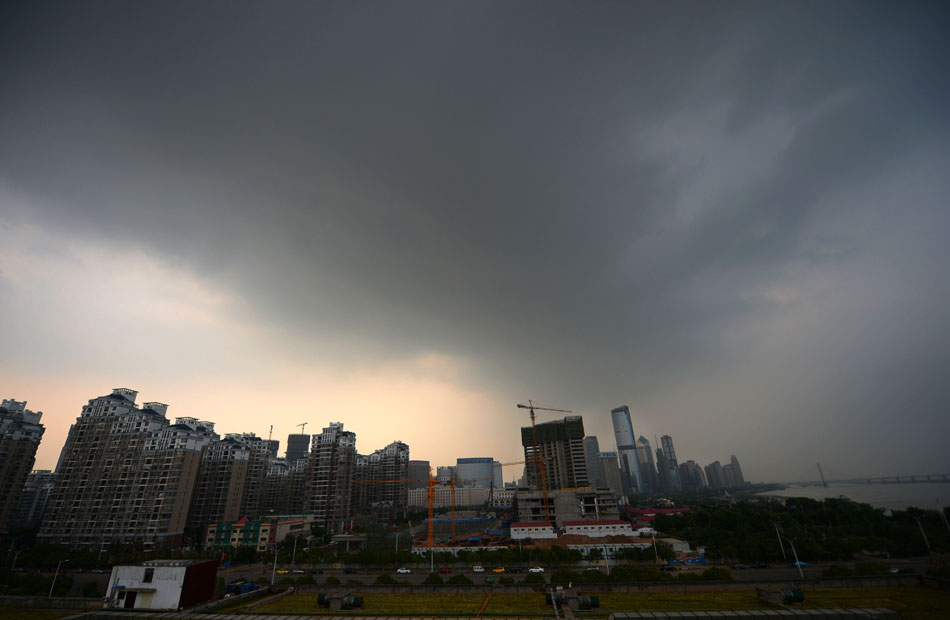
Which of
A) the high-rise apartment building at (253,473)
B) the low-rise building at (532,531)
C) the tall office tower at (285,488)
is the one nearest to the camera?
the low-rise building at (532,531)

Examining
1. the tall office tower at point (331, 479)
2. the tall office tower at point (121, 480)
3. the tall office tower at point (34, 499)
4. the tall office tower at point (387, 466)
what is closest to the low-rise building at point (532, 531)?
the tall office tower at point (331, 479)

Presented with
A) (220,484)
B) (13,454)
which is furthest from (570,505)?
(13,454)

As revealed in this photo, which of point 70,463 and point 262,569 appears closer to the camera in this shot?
point 262,569

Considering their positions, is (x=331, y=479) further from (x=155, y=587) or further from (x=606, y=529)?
(x=155, y=587)

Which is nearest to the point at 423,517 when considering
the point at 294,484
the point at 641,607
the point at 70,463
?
the point at 294,484

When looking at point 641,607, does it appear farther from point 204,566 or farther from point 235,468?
point 235,468

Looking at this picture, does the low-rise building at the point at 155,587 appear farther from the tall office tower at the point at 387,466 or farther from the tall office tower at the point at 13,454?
the tall office tower at the point at 387,466
